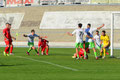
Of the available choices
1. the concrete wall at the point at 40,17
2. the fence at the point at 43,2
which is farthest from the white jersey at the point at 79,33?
the fence at the point at 43,2

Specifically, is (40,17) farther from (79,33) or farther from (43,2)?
(79,33)

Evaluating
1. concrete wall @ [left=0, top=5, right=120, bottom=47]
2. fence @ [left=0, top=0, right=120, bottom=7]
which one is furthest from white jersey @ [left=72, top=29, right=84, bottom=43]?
fence @ [left=0, top=0, right=120, bottom=7]

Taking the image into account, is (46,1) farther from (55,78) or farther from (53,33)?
(55,78)

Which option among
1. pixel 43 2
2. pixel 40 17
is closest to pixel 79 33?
pixel 40 17

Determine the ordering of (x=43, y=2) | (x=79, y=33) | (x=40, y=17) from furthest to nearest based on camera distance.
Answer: (x=43, y=2) < (x=40, y=17) < (x=79, y=33)

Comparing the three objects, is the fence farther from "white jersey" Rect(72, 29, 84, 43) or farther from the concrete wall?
"white jersey" Rect(72, 29, 84, 43)

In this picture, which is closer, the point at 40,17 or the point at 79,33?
the point at 79,33

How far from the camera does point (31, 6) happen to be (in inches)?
2923

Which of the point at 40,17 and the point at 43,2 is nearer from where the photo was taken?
the point at 40,17

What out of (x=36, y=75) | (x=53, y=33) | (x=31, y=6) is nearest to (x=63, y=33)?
(x=53, y=33)

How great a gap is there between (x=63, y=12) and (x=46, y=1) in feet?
23.9

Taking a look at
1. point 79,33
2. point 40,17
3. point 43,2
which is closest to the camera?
point 79,33

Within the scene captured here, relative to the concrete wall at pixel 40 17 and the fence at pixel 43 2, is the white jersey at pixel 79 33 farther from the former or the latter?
the fence at pixel 43 2

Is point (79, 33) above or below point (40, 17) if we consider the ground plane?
above
